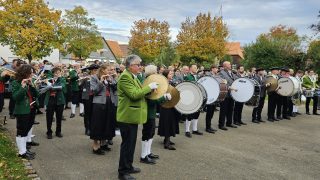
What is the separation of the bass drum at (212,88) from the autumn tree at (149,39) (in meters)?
34.6

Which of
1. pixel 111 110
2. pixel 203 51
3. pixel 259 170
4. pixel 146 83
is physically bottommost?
pixel 259 170

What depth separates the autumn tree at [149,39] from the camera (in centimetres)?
4528

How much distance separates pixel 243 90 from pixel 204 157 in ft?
14.1

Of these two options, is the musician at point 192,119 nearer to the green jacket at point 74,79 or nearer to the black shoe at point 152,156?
the black shoe at point 152,156

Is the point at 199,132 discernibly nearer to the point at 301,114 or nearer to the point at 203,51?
the point at 301,114

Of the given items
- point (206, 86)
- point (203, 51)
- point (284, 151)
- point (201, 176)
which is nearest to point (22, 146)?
point (201, 176)

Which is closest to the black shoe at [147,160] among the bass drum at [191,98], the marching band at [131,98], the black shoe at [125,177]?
the marching band at [131,98]

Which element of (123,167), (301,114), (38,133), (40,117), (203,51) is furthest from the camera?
(203,51)

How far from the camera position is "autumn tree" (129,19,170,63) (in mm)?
45281

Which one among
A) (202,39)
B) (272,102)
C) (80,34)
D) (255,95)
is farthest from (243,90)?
(80,34)

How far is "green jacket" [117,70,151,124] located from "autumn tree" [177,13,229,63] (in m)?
34.1

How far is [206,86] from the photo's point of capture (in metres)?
10.4

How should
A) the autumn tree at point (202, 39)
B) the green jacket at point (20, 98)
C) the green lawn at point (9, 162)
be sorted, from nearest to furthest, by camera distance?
the green lawn at point (9, 162) < the green jacket at point (20, 98) < the autumn tree at point (202, 39)

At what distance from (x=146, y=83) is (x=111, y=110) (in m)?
1.78
